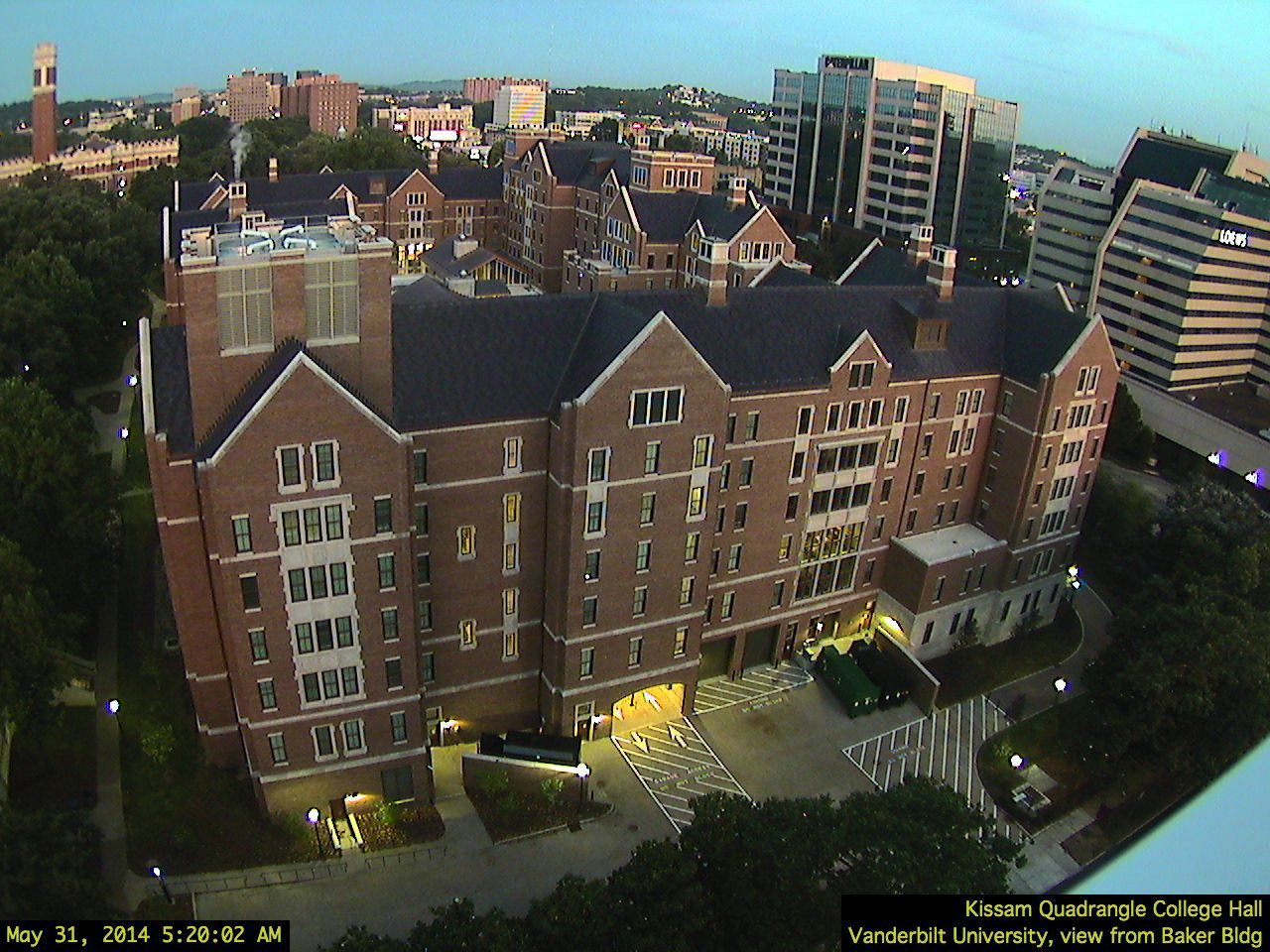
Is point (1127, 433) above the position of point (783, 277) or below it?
below

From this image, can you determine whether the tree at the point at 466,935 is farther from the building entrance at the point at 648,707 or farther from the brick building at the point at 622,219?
the brick building at the point at 622,219

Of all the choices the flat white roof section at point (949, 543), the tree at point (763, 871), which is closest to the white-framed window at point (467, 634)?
the tree at point (763, 871)

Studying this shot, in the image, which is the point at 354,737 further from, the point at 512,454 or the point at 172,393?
the point at 172,393

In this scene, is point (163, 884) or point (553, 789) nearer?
point (163, 884)

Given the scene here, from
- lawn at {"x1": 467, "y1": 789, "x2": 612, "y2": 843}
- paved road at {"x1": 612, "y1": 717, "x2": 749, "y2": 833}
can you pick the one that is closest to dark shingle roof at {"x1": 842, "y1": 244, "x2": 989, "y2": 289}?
paved road at {"x1": 612, "y1": 717, "x2": 749, "y2": 833}

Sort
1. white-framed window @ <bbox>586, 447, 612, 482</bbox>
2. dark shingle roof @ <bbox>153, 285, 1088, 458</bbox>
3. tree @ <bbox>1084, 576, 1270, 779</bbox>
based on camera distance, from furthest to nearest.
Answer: tree @ <bbox>1084, 576, 1270, 779</bbox>
white-framed window @ <bbox>586, 447, 612, 482</bbox>
dark shingle roof @ <bbox>153, 285, 1088, 458</bbox>

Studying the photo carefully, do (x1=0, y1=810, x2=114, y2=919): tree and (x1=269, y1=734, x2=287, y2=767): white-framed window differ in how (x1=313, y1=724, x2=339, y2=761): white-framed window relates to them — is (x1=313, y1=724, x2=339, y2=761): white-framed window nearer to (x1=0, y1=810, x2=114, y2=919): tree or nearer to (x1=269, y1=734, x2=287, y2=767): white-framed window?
(x1=269, y1=734, x2=287, y2=767): white-framed window

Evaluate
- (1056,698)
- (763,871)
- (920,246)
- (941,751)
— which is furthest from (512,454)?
(1056,698)

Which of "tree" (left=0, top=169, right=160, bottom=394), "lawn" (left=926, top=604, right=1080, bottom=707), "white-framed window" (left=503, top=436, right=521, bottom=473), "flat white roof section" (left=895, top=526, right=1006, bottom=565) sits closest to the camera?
"white-framed window" (left=503, top=436, right=521, bottom=473)
